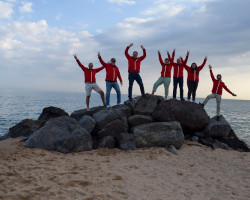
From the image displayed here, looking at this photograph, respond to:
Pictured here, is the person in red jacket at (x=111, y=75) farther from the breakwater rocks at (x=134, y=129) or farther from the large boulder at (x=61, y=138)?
the large boulder at (x=61, y=138)

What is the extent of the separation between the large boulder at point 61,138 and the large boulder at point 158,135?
2386 millimetres

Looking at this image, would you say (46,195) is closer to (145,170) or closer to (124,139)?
(145,170)

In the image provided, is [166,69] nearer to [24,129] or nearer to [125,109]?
[125,109]

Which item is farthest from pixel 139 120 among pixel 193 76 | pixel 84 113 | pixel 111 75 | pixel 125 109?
pixel 193 76

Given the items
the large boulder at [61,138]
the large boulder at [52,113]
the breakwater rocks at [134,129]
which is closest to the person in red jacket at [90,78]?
the breakwater rocks at [134,129]

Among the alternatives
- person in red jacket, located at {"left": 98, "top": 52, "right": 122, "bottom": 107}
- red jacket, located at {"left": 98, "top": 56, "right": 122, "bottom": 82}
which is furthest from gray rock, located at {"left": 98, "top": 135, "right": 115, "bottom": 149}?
red jacket, located at {"left": 98, "top": 56, "right": 122, "bottom": 82}

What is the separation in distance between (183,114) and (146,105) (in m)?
2.11

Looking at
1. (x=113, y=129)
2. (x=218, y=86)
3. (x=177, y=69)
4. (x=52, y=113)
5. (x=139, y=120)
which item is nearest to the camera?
(x=113, y=129)

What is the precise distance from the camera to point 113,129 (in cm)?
1106

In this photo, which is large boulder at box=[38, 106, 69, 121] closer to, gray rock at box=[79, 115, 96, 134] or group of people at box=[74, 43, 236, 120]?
group of people at box=[74, 43, 236, 120]

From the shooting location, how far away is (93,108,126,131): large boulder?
37.9 ft

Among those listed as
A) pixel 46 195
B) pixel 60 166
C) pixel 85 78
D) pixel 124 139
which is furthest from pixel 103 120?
pixel 46 195

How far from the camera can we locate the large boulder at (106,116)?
1156cm

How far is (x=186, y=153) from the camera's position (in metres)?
9.84
